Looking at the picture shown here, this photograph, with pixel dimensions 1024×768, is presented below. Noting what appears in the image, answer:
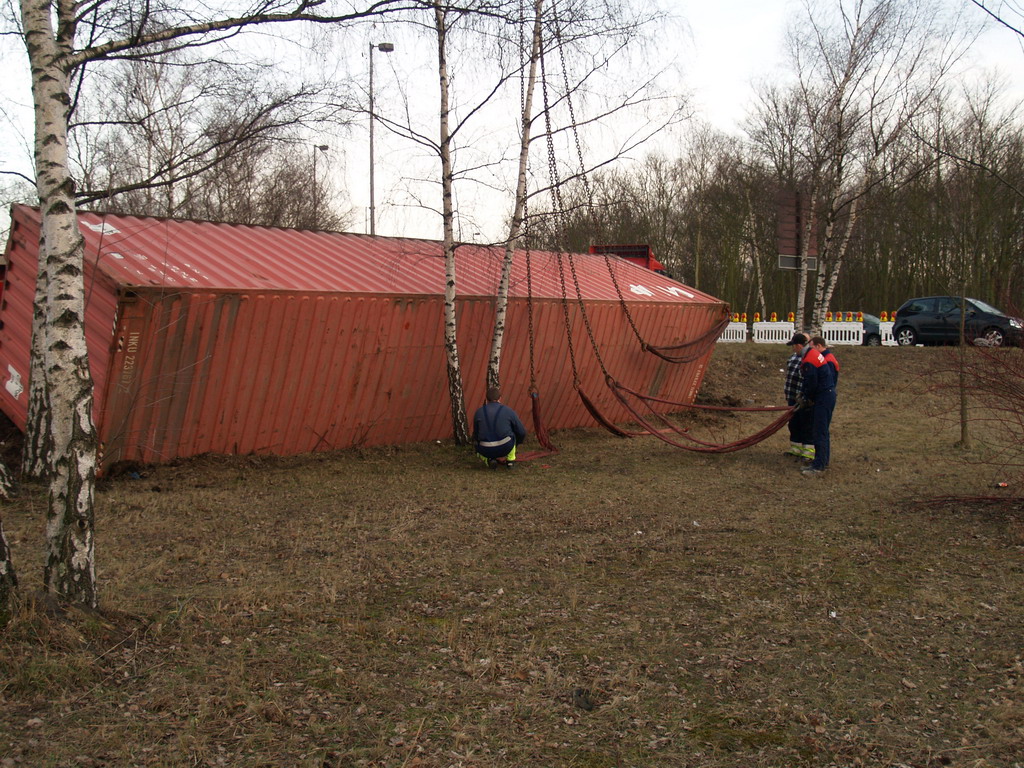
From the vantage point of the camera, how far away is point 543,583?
587cm

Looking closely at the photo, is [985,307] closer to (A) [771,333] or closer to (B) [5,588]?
(A) [771,333]

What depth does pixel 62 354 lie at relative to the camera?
4.39m

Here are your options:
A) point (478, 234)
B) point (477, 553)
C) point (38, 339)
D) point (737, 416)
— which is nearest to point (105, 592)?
point (477, 553)

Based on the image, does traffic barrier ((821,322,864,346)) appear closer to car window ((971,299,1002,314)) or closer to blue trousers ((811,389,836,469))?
car window ((971,299,1002,314))

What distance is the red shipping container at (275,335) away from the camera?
343 inches

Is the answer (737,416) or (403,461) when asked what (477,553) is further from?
(737,416)

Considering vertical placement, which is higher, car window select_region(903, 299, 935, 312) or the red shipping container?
car window select_region(903, 299, 935, 312)

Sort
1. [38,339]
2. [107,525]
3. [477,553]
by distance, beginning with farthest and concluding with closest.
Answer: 1. [38,339]
2. [107,525]
3. [477,553]

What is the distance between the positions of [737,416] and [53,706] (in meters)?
13.7

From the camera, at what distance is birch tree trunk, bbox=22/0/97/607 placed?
438 cm

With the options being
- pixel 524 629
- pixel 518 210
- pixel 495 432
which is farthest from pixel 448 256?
pixel 524 629

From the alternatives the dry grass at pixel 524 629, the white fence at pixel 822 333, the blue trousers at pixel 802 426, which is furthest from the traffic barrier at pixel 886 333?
the dry grass at pixel 524 629

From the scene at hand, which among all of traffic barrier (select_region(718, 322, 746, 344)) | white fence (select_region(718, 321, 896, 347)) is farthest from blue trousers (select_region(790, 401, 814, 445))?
traffic barrier (select_region(718, 322, 746, 344))

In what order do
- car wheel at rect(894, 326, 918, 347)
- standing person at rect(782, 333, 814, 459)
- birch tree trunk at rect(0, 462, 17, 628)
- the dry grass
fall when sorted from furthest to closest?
car wheel at rect(894, 326, 918, 347), standing person at rect(782, 333, 814, 459), birch tree trunk at rect(0, 462, 17, 628), the dry grass
